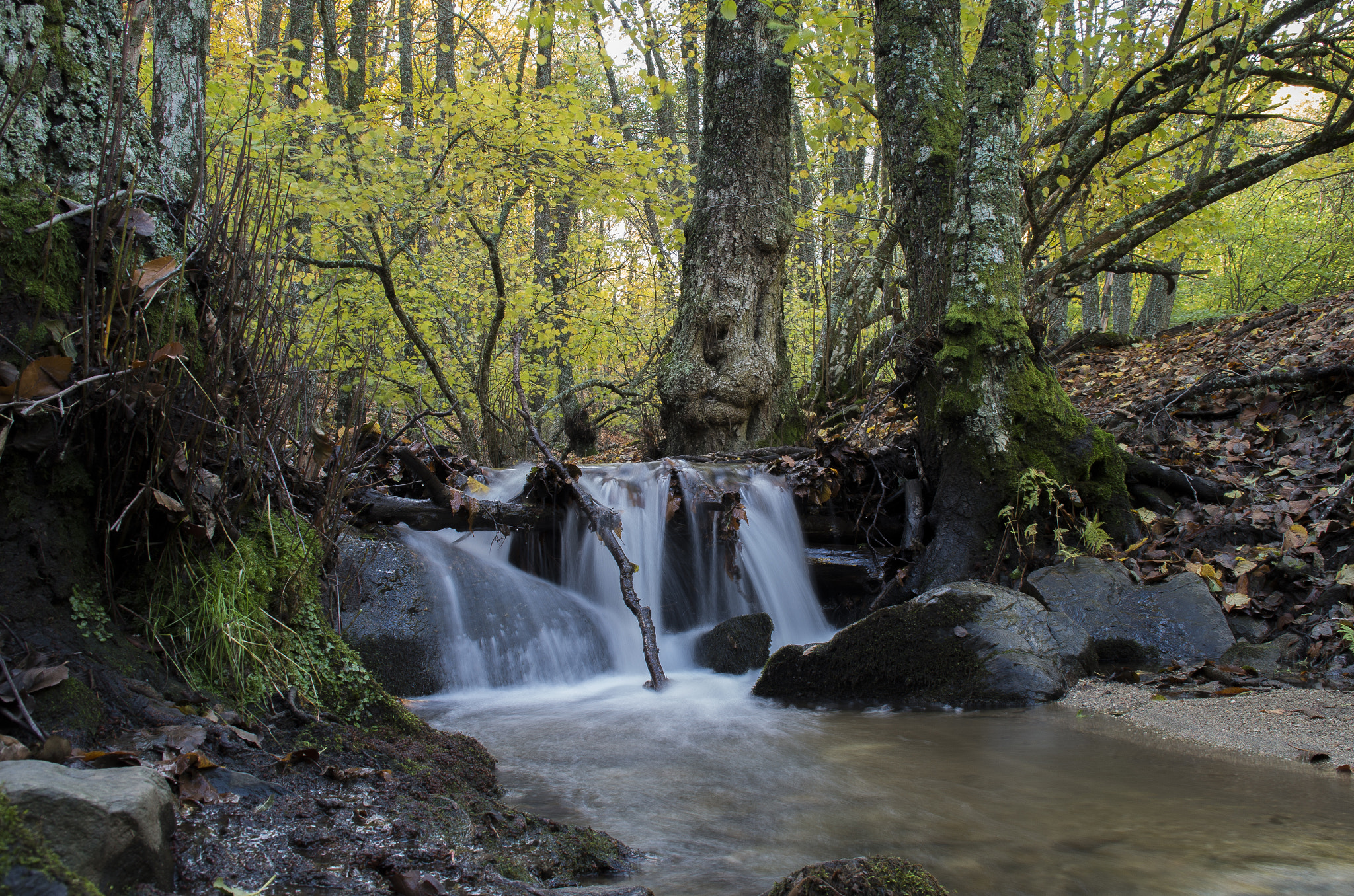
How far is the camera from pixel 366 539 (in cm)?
523

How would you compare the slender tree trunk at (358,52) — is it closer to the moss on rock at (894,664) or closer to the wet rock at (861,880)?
the moss on rock at (894,664)

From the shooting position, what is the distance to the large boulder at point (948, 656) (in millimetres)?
4219

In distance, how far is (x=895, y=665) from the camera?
446 cm

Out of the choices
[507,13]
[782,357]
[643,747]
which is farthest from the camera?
[507,13]

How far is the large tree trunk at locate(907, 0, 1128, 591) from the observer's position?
563 cm

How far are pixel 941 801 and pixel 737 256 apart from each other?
6699mm

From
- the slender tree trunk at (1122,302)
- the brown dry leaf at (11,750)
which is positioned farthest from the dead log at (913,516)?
the slender tree trunk at (1122,302)

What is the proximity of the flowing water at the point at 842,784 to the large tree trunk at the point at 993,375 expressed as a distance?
6.32 ft

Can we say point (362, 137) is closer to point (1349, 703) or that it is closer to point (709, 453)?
point (709, 453)

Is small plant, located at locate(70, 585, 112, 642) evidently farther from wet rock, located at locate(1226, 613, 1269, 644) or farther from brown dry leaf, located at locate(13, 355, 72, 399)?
wet rock, located at locate(1226, 613, 1269, 644)

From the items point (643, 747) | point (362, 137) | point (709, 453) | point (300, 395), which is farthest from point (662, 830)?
point (362, 137)

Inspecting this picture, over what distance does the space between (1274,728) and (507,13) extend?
19.3m

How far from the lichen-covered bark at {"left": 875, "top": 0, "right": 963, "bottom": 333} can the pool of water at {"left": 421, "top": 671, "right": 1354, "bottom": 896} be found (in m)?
3.85

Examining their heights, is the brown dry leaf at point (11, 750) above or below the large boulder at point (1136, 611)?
above
